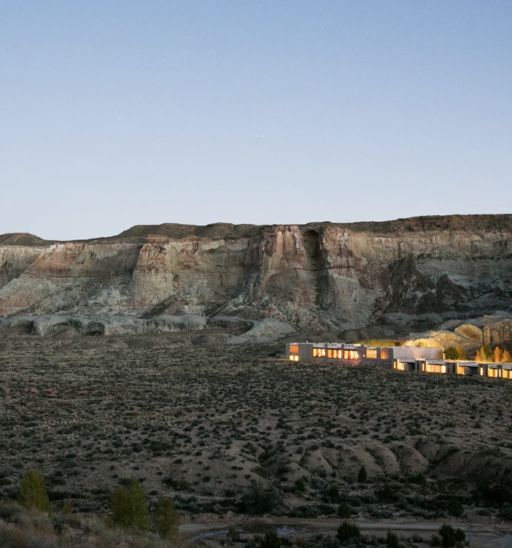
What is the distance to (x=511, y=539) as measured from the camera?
53.0 feet

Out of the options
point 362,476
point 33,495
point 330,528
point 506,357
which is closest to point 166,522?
point 33,495

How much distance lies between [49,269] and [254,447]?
8363cm

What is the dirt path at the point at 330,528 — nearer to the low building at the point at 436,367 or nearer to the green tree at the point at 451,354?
the low building at the point at 436,367

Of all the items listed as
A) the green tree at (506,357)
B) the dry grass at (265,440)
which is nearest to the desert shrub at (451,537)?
the dry grass at (265,440)

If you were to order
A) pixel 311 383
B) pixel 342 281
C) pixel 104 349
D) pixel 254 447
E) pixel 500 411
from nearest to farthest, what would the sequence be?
pixel 254 447 < pixel 500 411 < pixel 311 383 < pixel 104 349 < pixel 342 281

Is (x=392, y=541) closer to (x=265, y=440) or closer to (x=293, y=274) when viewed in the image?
(x=265, y=440)

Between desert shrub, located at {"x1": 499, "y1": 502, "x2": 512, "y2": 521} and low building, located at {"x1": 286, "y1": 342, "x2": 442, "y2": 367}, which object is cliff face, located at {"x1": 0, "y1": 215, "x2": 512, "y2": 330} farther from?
desert shrub, located at {"x1": 499, "y1": 502, "x2": 512, "y2": 521}

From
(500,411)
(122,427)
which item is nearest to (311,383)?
(500,411)

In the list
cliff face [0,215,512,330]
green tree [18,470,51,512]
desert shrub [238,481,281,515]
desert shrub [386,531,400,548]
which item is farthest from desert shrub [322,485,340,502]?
cliff face [0,215,512,330]

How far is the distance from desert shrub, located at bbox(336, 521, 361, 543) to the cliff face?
68701mm

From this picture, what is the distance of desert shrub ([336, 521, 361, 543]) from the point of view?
50.9ft

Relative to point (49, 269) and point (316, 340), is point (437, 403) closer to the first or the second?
point (316, 340)

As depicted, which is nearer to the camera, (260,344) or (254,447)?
(254,447)

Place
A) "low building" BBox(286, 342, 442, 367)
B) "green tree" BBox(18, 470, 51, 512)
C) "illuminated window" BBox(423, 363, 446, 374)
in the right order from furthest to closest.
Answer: "low building" BBox(286, 342, 442, 367) < "illuminated window" BBox(423, 363, 446, 374) < "green tree" BBox(18, 470, 51, 512)
